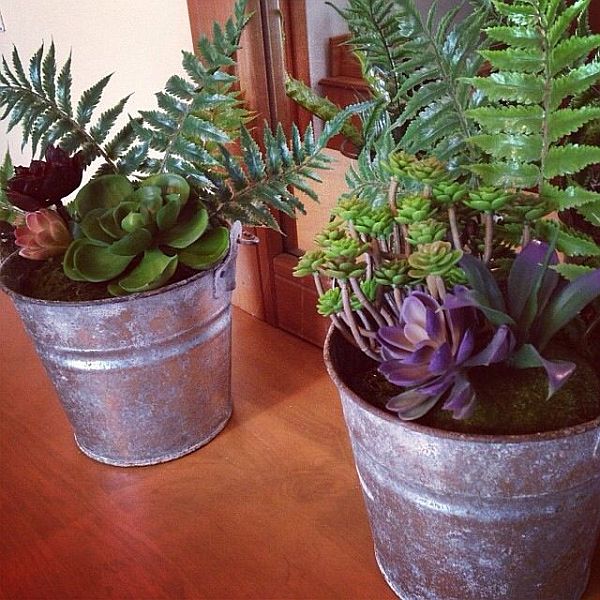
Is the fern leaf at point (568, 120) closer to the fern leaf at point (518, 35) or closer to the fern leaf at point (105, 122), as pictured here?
the fern leaf at point (518, 35)

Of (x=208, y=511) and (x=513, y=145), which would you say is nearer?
(x=513, y=145)

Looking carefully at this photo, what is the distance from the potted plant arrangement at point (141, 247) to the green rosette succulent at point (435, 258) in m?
0.26

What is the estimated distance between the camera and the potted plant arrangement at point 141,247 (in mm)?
662

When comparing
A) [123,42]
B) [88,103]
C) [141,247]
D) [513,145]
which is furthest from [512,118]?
[123,42]

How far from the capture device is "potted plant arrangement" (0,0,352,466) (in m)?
0.66

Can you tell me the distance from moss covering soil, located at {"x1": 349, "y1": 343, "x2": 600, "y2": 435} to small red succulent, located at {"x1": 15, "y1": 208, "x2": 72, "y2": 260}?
36 centimetres

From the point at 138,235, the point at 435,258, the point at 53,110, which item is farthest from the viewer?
the point at 53,110

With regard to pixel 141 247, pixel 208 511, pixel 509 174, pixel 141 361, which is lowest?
pixel 208 511

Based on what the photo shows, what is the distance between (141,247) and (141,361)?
4.4 inches

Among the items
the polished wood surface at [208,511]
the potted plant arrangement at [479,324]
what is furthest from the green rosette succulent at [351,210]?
the polished wood surface at [208,511]

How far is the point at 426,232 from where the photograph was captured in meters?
0.42

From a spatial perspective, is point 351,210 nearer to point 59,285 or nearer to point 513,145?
point 513,145

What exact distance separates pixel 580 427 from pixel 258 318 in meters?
0.62

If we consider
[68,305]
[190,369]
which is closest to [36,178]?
[68,305]
